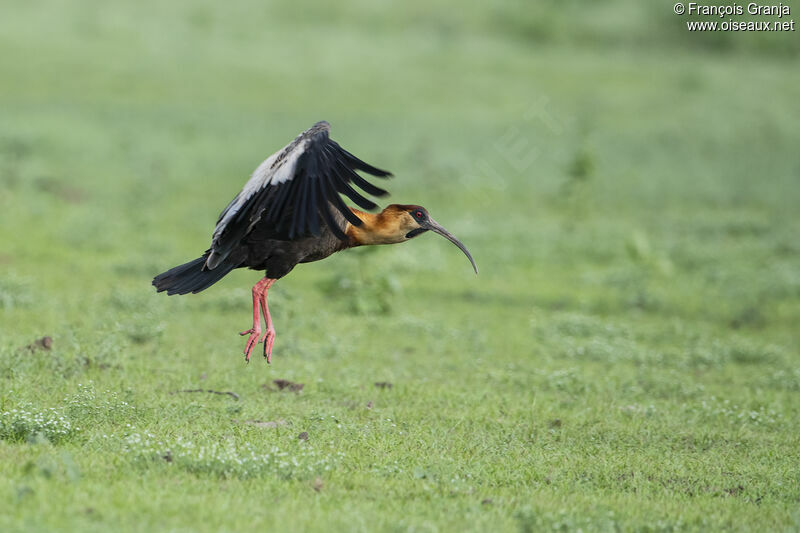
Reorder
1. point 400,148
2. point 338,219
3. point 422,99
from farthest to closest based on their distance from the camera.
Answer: point 422,99 < point 400,148 < point 338,219

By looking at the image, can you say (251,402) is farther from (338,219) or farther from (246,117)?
(246,117)

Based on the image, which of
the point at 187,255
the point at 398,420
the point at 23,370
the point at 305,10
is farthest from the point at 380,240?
the point at 305,10

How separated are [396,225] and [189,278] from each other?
1.66 metres

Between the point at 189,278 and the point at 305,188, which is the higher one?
the point at 305,188

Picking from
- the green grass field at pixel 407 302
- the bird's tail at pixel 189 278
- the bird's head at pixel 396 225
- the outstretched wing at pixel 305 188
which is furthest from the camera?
the bird's head at pixel 396 225

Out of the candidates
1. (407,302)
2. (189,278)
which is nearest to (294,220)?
(189,278)

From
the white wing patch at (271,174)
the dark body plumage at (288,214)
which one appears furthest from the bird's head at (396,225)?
the white wing patch at (271,174)

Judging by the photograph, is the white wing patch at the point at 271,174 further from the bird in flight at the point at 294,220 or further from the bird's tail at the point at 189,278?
the bird's tail at the point at 189,278

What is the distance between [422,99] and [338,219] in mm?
23639

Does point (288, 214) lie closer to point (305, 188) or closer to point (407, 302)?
point (305, 188)

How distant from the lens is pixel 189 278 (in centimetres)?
754

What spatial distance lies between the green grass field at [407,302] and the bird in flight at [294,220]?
3.28 feet

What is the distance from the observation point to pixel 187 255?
14.6 metres

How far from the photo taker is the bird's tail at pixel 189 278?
741 centimetres
